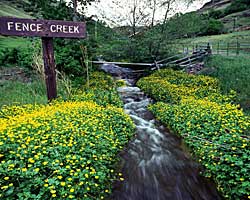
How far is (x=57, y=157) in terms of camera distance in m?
3.17

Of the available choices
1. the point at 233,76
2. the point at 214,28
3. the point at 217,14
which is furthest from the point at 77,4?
the point at 217,14

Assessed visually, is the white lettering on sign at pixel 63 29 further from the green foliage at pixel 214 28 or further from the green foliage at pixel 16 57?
the green foliage at pixel 214 28

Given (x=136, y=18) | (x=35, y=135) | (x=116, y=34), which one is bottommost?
(x=35, y=135)

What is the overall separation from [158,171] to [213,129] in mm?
1550

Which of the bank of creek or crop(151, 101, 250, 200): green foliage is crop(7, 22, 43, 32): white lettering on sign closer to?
the bank of creek

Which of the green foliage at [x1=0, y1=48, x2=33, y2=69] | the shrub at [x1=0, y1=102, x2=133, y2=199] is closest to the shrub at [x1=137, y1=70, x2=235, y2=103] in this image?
the shrub at [x1=0, y1=102, x2=133, y2=199]

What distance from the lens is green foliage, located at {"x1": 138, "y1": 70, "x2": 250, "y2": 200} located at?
3.29 m

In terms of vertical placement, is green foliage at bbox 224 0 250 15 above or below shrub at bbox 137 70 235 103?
above

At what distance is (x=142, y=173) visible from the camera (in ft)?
13.4

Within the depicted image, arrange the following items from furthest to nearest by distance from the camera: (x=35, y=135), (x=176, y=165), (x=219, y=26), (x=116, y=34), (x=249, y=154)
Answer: (x=219, y=26)
(x=116, y=34)
(x=176, y=165)
(x=35, y=135)
(x=249, y=154)

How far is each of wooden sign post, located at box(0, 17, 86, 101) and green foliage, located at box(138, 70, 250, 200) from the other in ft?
11.1

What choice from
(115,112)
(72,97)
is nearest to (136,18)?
(72,97)

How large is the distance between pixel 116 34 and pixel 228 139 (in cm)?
1136

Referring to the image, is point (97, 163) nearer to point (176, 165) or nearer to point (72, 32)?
point (176, 165)
